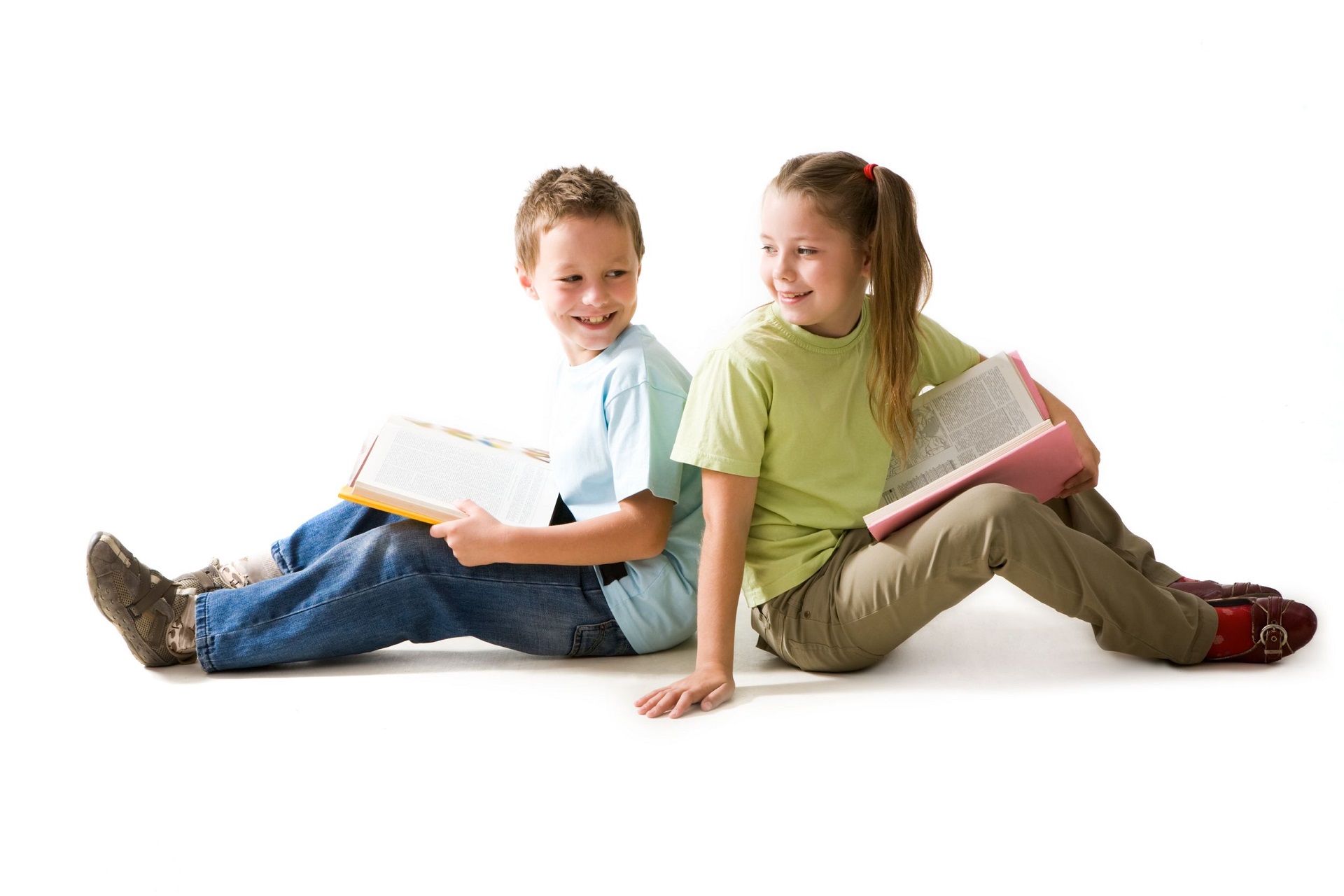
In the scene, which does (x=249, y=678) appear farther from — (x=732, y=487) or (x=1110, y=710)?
(x=1110, y=710)

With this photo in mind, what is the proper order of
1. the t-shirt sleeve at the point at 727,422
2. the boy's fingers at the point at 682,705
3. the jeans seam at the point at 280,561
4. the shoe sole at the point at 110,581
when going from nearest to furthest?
the boy's fingers at the point at 682,705 < the t-shirt sleeve at the point at 727,422 < the shoe sole at the point at 110,581 < the jeans seam at the point at 280,561

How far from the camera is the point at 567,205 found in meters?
2.42

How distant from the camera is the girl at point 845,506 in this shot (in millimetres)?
2191

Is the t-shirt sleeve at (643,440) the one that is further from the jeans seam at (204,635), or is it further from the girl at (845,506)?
the jeans seam at (204,635)

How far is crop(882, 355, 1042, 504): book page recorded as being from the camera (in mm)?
2418

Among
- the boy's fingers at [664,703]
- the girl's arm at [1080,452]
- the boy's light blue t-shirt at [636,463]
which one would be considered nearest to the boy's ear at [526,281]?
the boy's light blue t-shirt at [636,463]

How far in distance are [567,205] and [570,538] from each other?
626 millimetres

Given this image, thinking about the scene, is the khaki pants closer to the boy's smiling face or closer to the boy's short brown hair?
the boy's smiling face

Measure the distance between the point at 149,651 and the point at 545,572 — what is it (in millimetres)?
767

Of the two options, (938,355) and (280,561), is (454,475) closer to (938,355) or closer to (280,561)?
(280,561)

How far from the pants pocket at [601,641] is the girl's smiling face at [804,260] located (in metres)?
0.68

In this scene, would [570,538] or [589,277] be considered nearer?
[570,538]

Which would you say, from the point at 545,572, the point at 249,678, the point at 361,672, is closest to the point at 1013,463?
the point at 545,572

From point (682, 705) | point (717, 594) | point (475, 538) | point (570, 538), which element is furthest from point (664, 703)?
point (475, 538)
